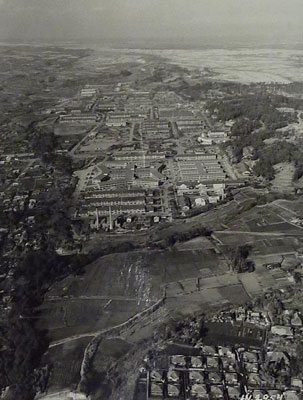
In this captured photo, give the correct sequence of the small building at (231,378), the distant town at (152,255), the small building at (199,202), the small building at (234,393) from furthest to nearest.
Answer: the small building at (199,202) < the distant town at (152,255) < the small building at (231,378) < the small building at (234,393)

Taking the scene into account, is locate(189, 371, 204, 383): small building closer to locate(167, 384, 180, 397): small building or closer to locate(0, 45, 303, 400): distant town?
locate(0, 45, 303, 400): distant town

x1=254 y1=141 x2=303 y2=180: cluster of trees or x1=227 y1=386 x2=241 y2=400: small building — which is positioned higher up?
x1=254 y1=141 x2=303 y2=180: cluster of trees

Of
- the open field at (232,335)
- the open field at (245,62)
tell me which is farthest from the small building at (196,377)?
the open field at (245,62)

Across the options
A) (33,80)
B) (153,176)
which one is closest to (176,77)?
(33,80)

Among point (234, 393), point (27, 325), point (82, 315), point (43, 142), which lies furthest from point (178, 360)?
point (43, 142)

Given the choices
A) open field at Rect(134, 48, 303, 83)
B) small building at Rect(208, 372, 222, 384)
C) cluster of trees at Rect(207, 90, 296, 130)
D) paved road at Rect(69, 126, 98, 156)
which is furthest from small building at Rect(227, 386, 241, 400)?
open field at Rect(134, 48, 303, 83)

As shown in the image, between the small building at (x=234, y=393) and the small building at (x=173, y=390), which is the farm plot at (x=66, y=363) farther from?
the small building at (x=234, y=393)

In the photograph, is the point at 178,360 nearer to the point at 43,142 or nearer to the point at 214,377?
the point at 214,377

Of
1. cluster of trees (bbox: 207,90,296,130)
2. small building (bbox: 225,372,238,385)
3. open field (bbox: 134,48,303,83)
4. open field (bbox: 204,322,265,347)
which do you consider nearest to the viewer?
small building (bbox: 225,372,238,385)

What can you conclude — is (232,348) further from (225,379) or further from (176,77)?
(176,77)
